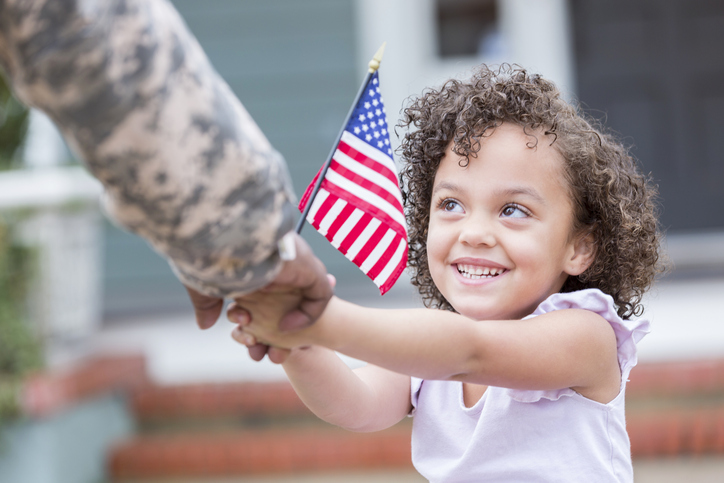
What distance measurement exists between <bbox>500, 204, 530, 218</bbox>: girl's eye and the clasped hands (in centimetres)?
53

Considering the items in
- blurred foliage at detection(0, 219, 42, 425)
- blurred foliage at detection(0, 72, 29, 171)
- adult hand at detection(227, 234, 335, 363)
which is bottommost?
blurred foliage at detection(0, 219, 42, 425)

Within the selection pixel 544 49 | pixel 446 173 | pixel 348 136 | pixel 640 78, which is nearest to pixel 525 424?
pixel 446 173

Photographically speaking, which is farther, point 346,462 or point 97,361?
point 97,361

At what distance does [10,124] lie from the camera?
3951mm

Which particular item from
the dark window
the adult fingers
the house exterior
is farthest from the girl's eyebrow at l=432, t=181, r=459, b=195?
the dark window

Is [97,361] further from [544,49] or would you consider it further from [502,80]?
[544,49]

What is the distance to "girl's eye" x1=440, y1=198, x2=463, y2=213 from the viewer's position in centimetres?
161

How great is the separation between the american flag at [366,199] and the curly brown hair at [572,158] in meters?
0.16

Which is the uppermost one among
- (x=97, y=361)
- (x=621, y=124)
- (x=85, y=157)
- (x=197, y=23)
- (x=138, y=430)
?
(x=85, y=157)

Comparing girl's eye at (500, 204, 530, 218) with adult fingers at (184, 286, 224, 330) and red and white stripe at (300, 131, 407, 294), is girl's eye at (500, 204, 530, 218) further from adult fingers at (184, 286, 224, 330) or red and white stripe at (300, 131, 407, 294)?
adult fingers at (184, 286, 224, 330)

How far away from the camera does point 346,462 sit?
368cm

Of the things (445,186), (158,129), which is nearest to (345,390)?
(445,186)

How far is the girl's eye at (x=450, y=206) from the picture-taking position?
1.61 meters

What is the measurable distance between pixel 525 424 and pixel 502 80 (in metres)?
0.73
